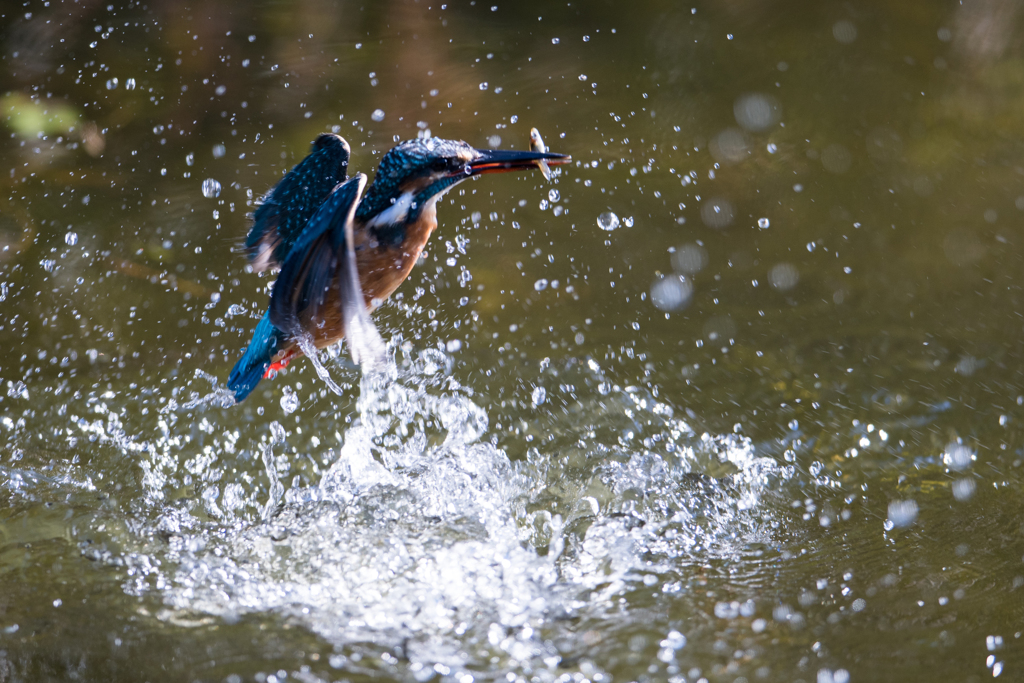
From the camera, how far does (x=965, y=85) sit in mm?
2562

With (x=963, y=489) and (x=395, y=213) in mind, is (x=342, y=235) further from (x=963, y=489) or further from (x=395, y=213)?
(x=963, y=489)

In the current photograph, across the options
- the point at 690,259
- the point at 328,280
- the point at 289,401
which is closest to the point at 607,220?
the point at 690,259

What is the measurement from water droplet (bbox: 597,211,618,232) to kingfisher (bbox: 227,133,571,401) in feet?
3.39

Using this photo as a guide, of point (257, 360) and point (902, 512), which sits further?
point (902, 512)

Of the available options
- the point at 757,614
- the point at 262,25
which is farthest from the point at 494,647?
the point at 262,25

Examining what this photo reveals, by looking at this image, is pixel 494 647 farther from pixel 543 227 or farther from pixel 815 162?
pixel 815 162

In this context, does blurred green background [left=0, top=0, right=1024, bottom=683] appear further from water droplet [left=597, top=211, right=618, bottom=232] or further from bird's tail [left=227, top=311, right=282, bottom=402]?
bird's tail [left=227, top=311, right=282, bottom=402]

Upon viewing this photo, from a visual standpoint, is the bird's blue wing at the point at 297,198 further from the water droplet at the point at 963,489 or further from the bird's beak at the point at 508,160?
the water droplet at the point at 963,489

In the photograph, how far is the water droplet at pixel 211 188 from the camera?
232cm

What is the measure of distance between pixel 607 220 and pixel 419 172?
3.72 ft

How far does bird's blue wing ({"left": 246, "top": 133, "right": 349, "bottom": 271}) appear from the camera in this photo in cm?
151

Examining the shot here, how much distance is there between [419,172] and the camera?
140 centimetres

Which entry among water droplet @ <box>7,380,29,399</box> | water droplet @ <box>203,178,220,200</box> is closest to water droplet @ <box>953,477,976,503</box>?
water droplet @ <box>203,178,220,200</box>

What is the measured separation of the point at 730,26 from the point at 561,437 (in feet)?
4.63
